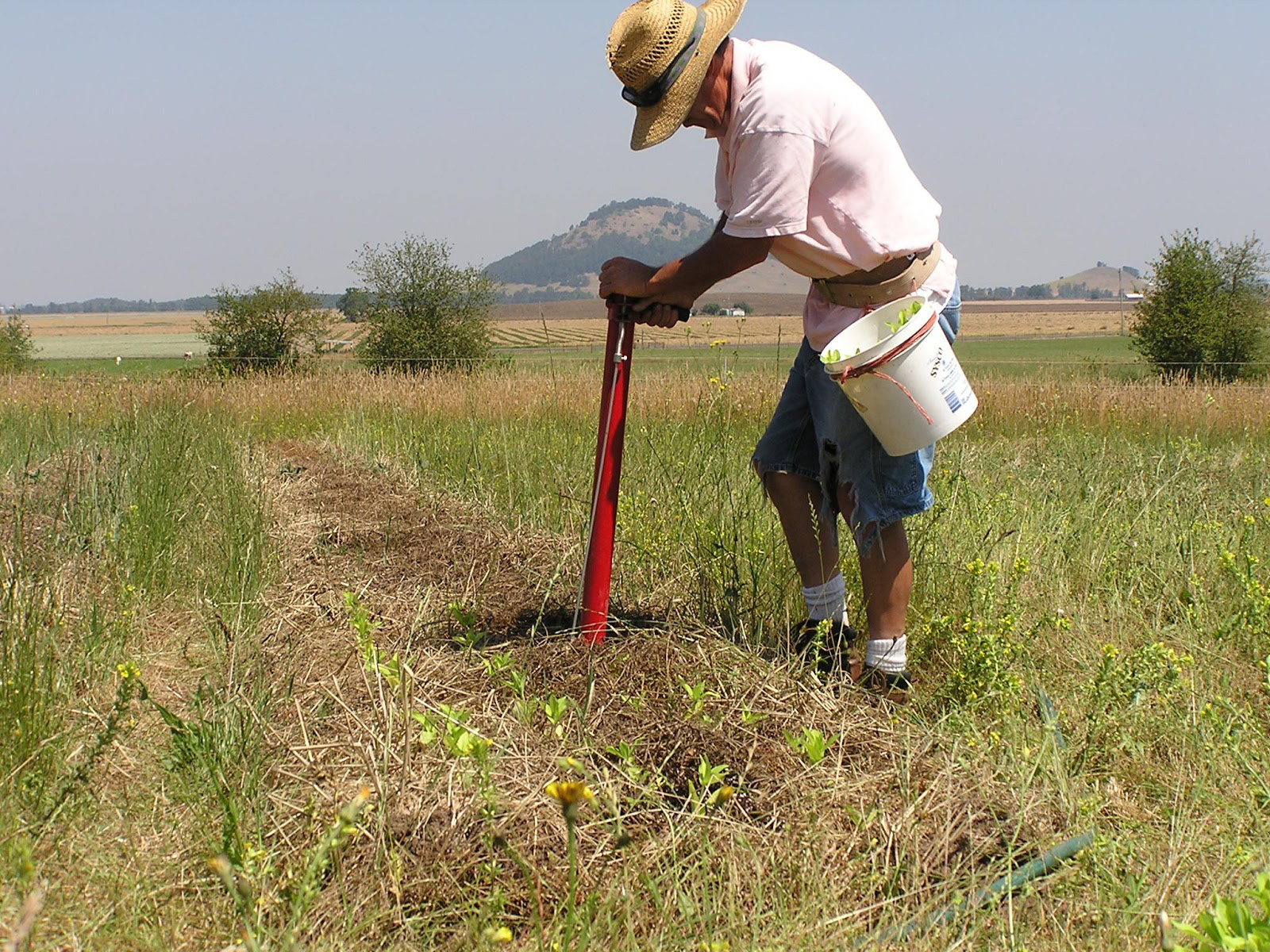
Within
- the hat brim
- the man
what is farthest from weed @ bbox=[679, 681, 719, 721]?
the hat brim

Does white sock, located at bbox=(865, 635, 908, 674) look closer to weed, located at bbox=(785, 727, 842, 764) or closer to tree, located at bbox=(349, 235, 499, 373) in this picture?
weed, located at bbox=(785, 727, 842, 764)

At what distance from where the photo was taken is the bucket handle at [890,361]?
2.74 metres

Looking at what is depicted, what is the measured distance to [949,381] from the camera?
9.30 feet

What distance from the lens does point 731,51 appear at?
9.44 ft

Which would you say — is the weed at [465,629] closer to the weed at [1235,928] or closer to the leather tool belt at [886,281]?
the leather tool belt at [886,281]

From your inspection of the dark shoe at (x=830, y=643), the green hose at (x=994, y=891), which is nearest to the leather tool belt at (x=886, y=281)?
the dark shoe at (x=830, y=643)

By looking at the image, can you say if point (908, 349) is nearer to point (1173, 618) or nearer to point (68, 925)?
point (1173, 618)

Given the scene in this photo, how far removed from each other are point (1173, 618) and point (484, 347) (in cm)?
2815

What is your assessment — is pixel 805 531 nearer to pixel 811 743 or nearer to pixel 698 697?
pixel 698 697

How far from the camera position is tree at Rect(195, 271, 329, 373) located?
2877 centimetres

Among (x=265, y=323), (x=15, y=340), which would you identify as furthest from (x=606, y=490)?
(x=15, y=340)

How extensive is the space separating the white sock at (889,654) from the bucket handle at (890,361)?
732 millimetres

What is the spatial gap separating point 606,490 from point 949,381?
41.9 inches

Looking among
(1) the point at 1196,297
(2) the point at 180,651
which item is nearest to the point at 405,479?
(2) the point at 180,651
